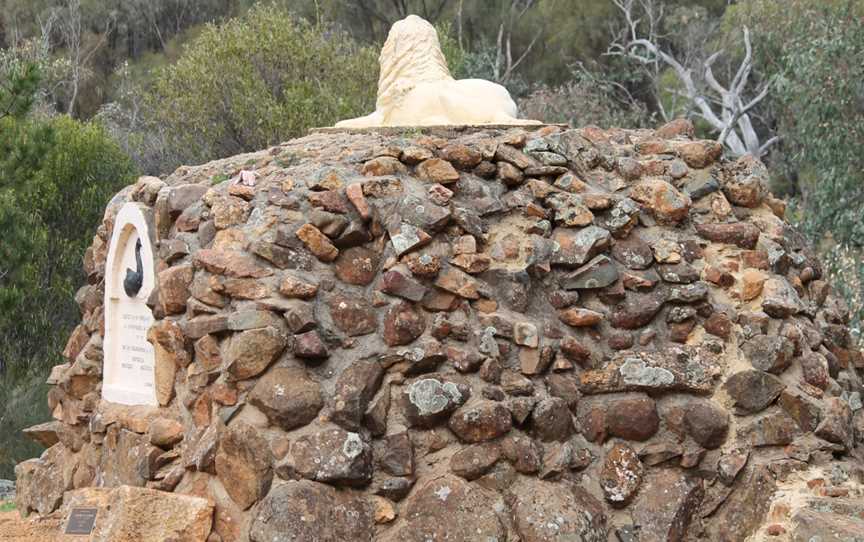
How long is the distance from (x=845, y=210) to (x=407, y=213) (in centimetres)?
964

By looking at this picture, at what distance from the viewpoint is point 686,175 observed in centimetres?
588

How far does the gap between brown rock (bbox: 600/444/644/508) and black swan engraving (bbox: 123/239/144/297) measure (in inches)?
115

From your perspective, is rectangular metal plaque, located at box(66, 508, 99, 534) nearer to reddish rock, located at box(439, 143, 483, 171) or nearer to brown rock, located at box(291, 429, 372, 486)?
brown rock, located at box(291, 429, 372, 486)

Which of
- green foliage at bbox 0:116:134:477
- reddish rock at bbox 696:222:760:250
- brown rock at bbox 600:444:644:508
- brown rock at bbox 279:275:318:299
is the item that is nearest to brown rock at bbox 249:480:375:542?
brown rock at bbox 279:275:318:299

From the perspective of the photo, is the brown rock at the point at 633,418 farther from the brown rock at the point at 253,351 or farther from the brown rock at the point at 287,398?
the brown rock at the point at 253,351

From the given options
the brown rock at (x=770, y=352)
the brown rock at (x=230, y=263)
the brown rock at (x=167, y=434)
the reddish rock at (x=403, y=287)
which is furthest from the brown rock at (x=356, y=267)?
the brown rock at (x=770, y=352)

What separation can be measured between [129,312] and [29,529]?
151 cm

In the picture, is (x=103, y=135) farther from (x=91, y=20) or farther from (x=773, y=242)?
(x=91, y=20)

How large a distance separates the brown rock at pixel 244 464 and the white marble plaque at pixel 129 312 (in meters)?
1.20

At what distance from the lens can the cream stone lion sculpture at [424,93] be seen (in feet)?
21.0

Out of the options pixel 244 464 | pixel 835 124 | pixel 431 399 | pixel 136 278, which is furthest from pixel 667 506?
pixel 835 124

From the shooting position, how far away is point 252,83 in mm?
16141

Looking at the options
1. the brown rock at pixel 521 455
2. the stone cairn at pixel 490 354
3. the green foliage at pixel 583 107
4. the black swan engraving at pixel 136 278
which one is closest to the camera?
the stone cairn at pixel 490 354

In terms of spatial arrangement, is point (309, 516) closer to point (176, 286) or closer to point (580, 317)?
point (176, 286)
